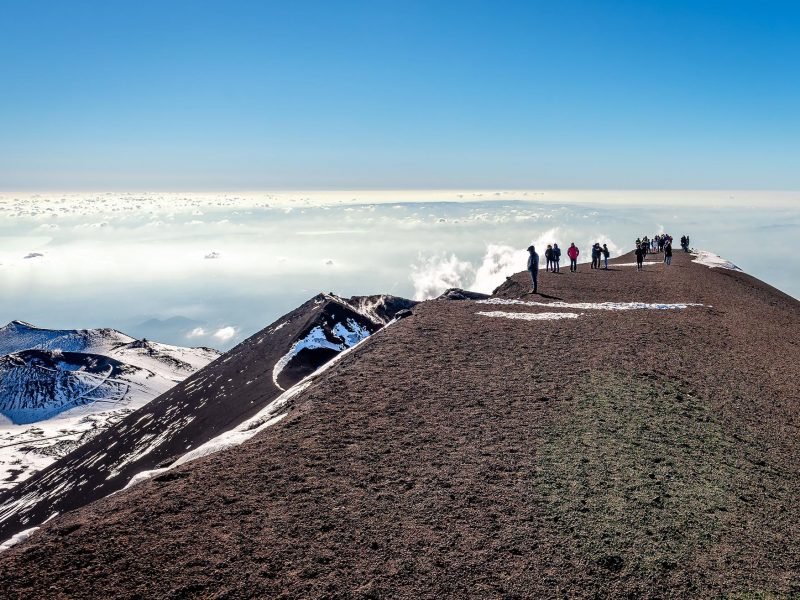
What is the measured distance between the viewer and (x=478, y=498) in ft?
43.6

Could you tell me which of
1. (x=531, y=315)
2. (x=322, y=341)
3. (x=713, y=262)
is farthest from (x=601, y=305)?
(x=322, y=341)

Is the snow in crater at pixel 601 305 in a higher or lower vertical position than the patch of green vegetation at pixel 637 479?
higher

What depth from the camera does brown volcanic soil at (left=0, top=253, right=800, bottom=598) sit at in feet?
34.4

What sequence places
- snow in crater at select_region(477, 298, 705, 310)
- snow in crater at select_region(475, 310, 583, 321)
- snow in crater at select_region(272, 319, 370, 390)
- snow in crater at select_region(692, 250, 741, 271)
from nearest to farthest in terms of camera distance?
1. snow in crater at select_region(475, 310, 583, 321)
2. snow in crater at select_region(477, 298, 705, 310)
3. snow in crater at select_region(692, 250, 741, 271)
4. snow in crater at select_region(272, 319, 370, 390)

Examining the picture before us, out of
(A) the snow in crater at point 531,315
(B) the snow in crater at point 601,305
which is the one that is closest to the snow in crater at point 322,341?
(B) the snow in crater at point 601,305

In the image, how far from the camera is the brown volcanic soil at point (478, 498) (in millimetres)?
10484

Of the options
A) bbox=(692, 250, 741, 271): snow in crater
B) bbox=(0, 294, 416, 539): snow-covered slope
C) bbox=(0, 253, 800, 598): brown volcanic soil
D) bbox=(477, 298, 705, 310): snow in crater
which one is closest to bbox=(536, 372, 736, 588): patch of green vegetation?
bbox=(0, 253, 800, 598): brown volcanic soil

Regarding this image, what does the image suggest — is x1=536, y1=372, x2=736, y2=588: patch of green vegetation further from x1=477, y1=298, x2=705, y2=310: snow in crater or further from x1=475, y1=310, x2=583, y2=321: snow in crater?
x1=477, y1=298, x2=705, y2=310: snow in crater

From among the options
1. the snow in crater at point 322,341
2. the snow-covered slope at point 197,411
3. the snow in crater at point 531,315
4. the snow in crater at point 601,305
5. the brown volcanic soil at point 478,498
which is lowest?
the snow-covered slope at point 197,411

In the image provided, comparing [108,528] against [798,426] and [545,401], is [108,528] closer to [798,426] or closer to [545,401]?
[545,401]

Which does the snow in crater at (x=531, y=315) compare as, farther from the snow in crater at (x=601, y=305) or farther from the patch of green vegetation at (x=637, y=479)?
the patch of green vegetation at (x=637, y=479)

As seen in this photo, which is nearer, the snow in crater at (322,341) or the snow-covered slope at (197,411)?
the snow-covered slope at (197,411)

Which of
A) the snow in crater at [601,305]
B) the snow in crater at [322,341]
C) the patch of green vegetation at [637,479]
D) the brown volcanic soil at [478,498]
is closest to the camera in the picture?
the brown volcanic soil at [478,498]

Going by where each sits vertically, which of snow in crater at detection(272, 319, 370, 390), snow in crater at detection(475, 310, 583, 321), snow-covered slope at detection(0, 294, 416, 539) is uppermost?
snow in crater at detection(475, 310, 583, 321)
